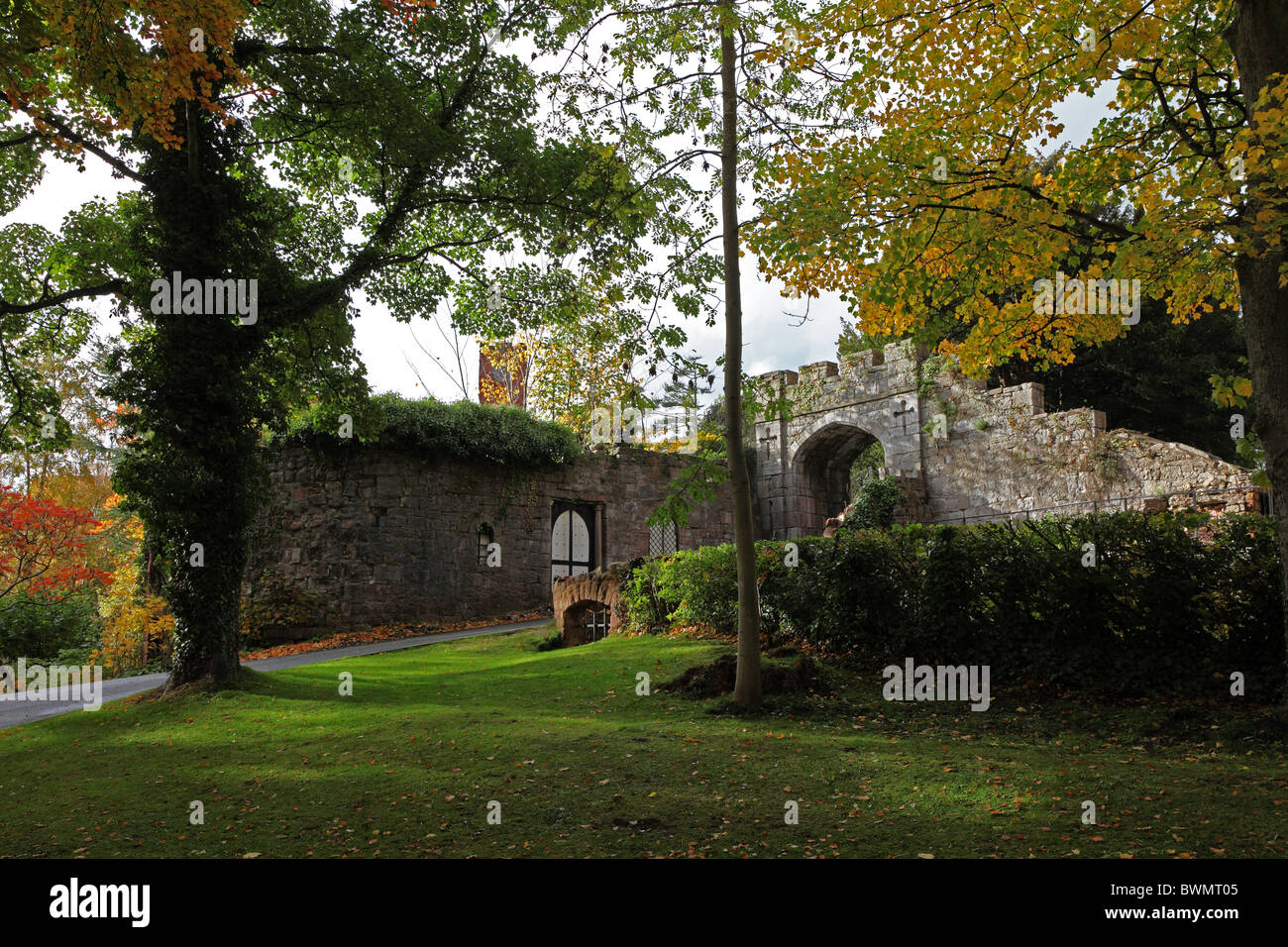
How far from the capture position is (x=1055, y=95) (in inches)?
279

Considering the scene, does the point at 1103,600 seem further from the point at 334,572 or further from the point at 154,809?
the point at 334,572

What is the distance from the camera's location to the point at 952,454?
69.4ft

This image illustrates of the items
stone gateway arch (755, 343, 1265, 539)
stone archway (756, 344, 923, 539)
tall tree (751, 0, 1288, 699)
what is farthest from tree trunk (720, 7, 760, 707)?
stone archway (756, 344, 923, 539)

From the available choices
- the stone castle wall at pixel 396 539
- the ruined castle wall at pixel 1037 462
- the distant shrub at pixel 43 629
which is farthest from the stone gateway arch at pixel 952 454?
the distant shrub at pixel 43 629

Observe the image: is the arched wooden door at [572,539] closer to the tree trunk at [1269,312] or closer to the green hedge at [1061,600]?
the green hedge at [1061,600]

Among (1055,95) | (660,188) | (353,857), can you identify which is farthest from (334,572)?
(1055,95)

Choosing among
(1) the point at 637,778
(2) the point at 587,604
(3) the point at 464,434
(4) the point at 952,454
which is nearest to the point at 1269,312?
(1) the point at 637,778

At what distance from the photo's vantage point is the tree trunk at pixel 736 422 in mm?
7285

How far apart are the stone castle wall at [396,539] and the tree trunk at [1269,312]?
15.4 m

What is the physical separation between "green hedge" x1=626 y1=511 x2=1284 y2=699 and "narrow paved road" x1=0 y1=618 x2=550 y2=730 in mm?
7527

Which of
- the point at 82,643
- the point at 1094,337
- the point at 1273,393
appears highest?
the point at 1094,337

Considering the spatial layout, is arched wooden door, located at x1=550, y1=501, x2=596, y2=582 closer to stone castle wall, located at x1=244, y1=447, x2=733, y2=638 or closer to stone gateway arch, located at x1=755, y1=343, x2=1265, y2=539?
stone castle wall, located at x1=244, y1=447, x2=733, y2=638

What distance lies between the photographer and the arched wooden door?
21.0 m

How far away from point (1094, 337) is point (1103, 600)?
2.60 meters
